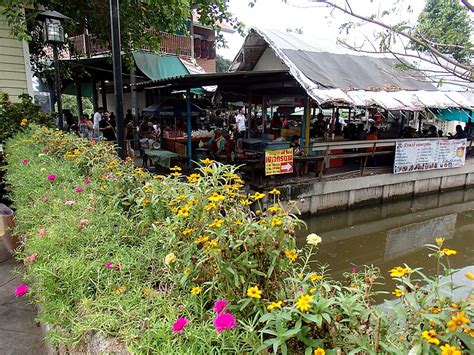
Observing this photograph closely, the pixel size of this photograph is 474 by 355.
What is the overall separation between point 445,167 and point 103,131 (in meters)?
11.0

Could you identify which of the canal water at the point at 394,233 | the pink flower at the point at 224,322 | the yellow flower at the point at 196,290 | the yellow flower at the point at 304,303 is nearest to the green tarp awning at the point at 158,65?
the canal water at the point at 394,233

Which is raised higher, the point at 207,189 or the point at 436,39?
the point at 436,39

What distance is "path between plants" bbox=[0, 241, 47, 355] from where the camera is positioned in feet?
8.00

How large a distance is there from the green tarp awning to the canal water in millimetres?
7552

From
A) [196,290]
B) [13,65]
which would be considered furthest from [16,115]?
[196,290]

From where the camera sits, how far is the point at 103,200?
2.77 m

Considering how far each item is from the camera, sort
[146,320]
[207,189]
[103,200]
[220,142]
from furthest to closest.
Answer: [220,142], [103,200], [207,189], [146,320]

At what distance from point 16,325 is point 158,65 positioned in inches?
456

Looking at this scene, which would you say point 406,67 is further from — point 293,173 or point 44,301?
point 293,173

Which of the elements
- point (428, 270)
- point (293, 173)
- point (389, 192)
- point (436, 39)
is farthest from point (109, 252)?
point (389, 192)

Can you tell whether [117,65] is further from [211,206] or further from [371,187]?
[371,187]

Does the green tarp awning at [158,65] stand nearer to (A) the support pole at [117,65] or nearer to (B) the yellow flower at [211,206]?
(A) the support pole at [117,65]

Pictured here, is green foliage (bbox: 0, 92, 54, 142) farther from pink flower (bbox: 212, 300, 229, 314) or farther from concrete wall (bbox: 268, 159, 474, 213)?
pink flower (bbox: 212, 300, 229, 314)

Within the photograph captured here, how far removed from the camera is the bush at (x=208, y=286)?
4.14 feet
